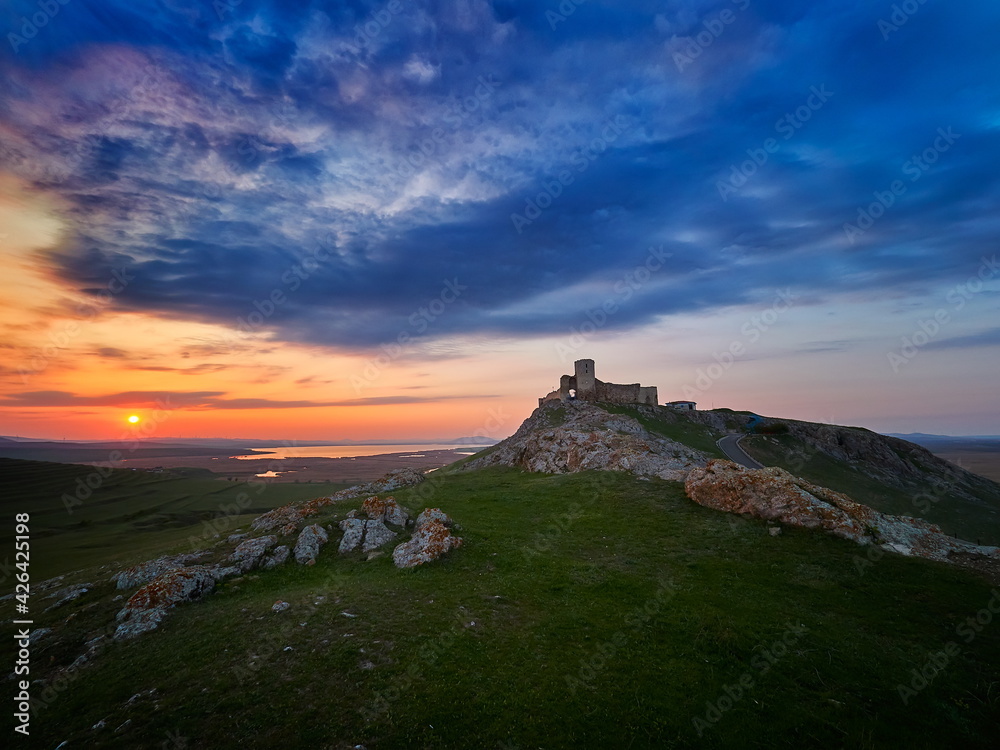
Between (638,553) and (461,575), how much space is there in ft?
31.1

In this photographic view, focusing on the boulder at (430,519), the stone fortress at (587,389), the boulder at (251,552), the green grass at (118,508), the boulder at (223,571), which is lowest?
the green grass at (118,508)

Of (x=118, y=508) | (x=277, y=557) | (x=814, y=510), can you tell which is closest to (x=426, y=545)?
(x=277, y=557)

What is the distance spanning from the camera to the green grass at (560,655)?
10.6 meters

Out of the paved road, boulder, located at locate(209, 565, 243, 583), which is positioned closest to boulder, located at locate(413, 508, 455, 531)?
boulder, located at locate(209, 565, 243, 583)

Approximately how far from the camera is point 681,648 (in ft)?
45.0

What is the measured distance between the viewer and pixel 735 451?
6794 cm

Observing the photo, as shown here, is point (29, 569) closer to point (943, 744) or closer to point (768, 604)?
point (768, 604)

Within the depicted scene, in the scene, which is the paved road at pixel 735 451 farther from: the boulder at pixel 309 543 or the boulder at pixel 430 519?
the boulder at pixel 309 543

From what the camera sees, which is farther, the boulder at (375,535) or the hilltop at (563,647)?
the boulder at (375,535)

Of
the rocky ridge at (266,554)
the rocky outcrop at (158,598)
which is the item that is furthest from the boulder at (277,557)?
the rocky outcrop at (158,598)

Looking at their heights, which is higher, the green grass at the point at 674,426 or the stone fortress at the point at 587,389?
the stone fortress at the point at 587,389

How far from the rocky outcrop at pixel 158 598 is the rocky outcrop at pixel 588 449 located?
31.1m

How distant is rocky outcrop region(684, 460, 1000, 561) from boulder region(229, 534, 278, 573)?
87.6 ft

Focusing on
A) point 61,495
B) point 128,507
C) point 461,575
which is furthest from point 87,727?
point 61,495
